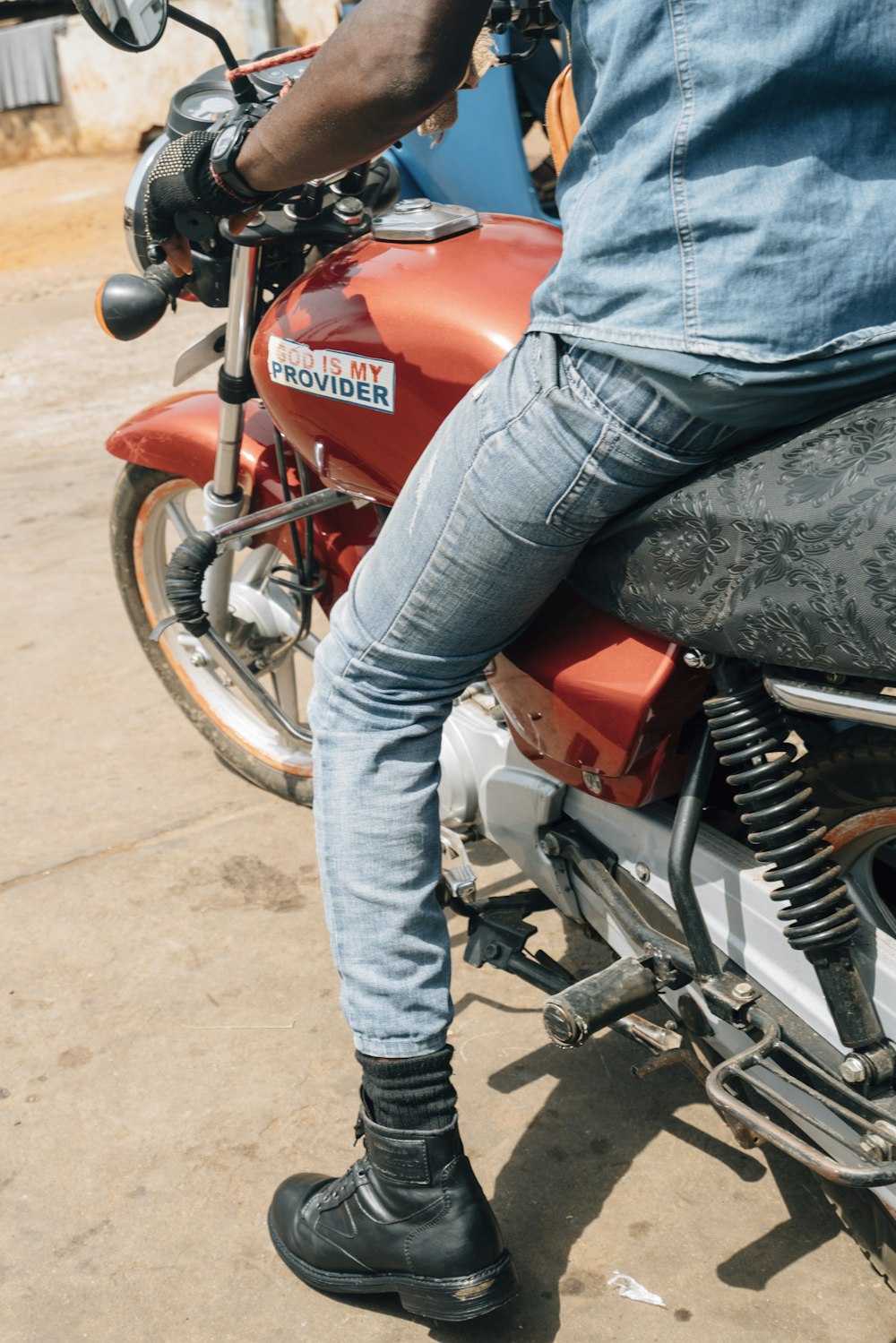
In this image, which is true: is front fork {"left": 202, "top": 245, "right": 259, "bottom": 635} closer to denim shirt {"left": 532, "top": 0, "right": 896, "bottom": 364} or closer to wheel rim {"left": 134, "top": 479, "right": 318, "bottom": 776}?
wheel rim {"left": 134, "top": 479, "right": 318, "bottom": 776}

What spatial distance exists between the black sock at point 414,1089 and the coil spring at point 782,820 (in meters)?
0.49

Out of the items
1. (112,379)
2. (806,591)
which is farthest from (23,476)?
(806,591)

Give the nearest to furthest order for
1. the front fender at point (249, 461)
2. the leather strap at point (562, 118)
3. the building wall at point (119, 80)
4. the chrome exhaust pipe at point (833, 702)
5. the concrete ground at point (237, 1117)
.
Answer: the chrome exhaust pipe at point (833, 702)
the leather strap at point (562, 118)
the concrete ground at point (237, 1117)
the front fender at point (249, 461)
the building wall at point (119, 80)

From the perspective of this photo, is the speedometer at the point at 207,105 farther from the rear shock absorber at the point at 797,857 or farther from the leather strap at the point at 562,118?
the rear shock absorber at the point at 797,857

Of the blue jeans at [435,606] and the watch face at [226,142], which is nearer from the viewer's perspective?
the blue jeans at [435,606]

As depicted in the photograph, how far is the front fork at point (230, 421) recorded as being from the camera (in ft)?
7.07

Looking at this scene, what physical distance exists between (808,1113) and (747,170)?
104cm

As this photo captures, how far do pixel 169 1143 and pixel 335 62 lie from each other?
1.56 meters

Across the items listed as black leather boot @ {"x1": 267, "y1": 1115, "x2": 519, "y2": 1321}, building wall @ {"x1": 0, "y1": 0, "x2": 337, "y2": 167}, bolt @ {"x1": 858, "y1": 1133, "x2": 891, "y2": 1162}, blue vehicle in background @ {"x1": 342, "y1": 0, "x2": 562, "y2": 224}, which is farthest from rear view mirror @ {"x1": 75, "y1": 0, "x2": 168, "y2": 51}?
building wall @ {"x1": 0, "y1": 0, "x2": 337, "y2": 167}

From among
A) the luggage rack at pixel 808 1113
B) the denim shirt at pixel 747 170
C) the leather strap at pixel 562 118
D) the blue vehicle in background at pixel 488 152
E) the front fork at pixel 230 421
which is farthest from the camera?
the blue vehicle in background at pixel 488 152

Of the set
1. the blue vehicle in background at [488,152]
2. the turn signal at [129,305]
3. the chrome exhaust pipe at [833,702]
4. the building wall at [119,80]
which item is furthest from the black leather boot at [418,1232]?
the building wall at [119,80]

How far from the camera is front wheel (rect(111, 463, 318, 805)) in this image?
2.78 metres

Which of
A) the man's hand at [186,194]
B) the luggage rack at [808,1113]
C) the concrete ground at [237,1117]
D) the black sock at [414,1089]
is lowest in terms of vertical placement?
the concrete ground at [237,1117]

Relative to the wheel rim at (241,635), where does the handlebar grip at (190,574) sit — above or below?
above
